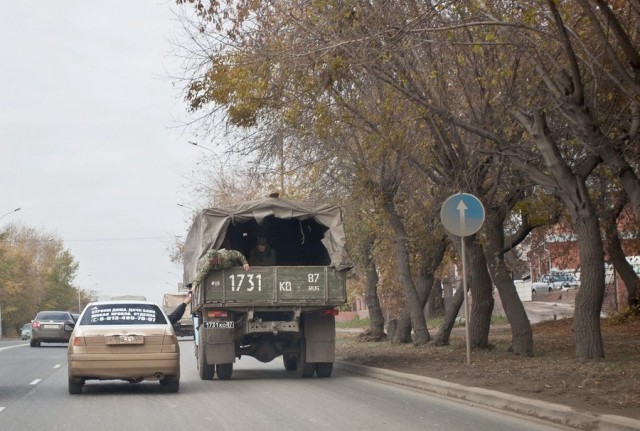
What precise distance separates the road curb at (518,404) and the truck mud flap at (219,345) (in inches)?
118

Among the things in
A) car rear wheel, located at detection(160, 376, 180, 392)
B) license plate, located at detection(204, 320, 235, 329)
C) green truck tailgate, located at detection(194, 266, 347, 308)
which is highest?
green truck tailgate, located at detection(194, 266, 347, 308)

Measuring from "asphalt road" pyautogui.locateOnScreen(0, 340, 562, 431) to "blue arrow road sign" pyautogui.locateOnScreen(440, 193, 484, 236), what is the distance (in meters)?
3.03

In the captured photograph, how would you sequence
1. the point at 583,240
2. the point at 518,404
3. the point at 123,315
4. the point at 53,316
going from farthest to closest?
the point at 53,316, the point at 583,240, the point at 123,315, the point at 518,404

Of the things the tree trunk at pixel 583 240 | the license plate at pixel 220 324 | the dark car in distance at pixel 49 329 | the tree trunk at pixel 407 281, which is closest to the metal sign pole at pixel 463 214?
the tree trunk at pixel 583 240

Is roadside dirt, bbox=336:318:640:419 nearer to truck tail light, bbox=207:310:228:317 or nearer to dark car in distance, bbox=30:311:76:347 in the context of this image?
truck tail light, bbox=207:310:228:317

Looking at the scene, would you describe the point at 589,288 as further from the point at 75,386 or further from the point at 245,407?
the point at 75,386

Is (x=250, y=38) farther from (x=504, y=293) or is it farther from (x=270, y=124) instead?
(x=504, y=293)

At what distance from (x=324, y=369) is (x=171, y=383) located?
13.3ft

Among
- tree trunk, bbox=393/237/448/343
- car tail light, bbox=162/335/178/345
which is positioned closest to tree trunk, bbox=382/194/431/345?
tree trunk, bbox=393/237/448/343

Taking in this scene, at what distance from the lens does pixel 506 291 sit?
21.7 meters

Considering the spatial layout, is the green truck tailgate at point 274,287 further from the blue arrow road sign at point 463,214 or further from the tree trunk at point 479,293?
the tree trunk at point 479,293

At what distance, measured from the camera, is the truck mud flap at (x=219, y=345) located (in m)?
18.8

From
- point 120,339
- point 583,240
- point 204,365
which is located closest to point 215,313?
point 204,365

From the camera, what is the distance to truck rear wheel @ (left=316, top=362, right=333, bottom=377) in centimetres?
1981
